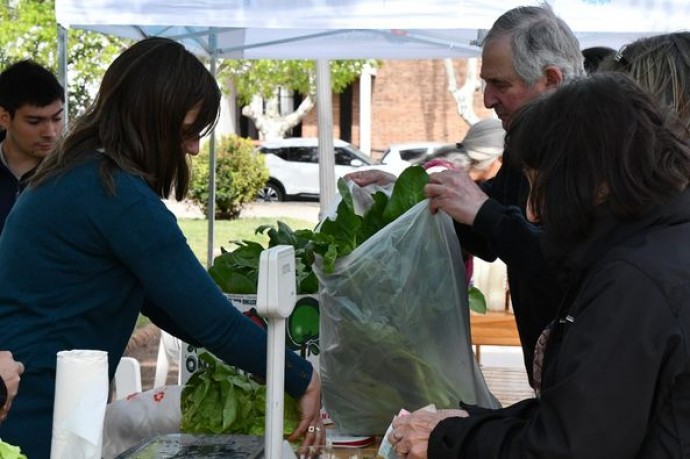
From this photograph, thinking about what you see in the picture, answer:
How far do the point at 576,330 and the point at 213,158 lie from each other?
590 cm

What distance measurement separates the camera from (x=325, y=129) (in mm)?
7184

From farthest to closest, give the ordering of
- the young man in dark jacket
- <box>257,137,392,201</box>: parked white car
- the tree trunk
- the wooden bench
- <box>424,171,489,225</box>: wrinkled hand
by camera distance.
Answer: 1. the tree trunk
2. <box>257,137,392,201</box>: parked white car
3. the wooden bench
4. the young man in dark jacket
5. <box>424,171,489,225</box>: wrinkled hand

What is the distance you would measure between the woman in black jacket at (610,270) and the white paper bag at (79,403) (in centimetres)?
57

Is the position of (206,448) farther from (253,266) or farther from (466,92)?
(466,92)

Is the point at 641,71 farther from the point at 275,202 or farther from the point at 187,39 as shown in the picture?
the point at 275,202

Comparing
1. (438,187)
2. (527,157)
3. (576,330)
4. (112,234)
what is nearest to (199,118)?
(112,234)

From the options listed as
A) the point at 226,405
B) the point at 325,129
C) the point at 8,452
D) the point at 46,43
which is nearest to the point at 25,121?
the point at 226,405

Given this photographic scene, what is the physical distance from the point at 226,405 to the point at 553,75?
3.62ft

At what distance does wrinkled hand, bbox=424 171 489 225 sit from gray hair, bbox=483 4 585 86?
0.34 metres

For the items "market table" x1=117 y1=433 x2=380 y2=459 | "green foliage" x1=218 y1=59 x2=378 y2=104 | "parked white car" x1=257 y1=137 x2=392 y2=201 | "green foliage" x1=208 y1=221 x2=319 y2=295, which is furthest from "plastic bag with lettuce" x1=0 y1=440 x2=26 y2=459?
"green foliage" x1=218 y1=59 x2=378 y2=104

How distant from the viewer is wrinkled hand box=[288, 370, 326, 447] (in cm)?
213

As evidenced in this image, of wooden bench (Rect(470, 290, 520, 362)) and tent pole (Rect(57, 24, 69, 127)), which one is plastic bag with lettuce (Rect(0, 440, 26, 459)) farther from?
wooden bench (Rect(470, 290, 520, 362))

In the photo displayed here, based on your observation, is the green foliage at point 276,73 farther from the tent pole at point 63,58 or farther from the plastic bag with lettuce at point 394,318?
the plastic bag with lettuce at point 394,318

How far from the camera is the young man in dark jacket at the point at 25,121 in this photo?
12.4 ft
